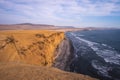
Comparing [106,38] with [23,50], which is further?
[106,38]

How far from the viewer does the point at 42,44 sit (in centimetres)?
2739

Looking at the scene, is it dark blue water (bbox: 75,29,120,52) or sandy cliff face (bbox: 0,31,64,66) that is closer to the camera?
sandy cliff face (bbox: 0,31,64,66)

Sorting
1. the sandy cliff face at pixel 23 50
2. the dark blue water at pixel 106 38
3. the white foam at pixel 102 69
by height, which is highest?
the sandy cliff face at pixel 23 50

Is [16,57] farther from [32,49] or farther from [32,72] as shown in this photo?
[32,72]

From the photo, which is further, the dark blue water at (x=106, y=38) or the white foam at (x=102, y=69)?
the dark blue water at (x=106, y=38)

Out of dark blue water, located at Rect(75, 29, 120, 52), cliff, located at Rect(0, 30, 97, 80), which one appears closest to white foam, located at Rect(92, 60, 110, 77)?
cliff, located at Rect(0, 30, 97, 80)

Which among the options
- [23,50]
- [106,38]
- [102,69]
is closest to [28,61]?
[23,50]

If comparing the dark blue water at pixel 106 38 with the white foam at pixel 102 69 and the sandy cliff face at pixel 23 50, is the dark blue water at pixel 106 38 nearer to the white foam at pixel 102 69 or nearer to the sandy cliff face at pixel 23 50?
the white foam at pixel 102 69

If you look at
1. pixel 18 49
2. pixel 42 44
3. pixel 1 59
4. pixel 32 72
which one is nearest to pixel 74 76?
pixel 32 72

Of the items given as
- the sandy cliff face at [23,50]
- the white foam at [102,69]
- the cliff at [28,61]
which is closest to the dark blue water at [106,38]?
the white foam at [102,69]

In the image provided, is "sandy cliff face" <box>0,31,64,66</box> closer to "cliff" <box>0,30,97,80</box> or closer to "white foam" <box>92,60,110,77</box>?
"cliff" <box>0,30,97,80</box>

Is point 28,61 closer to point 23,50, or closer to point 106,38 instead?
point 23,50

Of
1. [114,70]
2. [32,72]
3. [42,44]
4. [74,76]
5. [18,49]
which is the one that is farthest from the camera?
[42,44]

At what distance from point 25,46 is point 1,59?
4.78 meters
